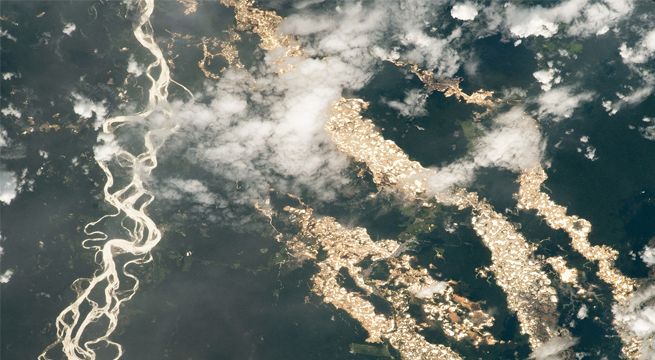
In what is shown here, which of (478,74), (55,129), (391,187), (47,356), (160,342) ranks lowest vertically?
(47,356)

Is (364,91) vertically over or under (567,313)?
over

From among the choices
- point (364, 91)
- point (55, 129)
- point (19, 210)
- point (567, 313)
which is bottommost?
point (19, 210)

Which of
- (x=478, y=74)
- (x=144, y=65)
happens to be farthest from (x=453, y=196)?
(x=144, y=65)

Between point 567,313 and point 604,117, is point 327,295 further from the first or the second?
point 604,117

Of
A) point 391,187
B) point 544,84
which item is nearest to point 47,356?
point 391,187

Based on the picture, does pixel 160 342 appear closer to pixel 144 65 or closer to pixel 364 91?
pixel 144 65

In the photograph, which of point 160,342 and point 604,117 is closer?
point 604,117
